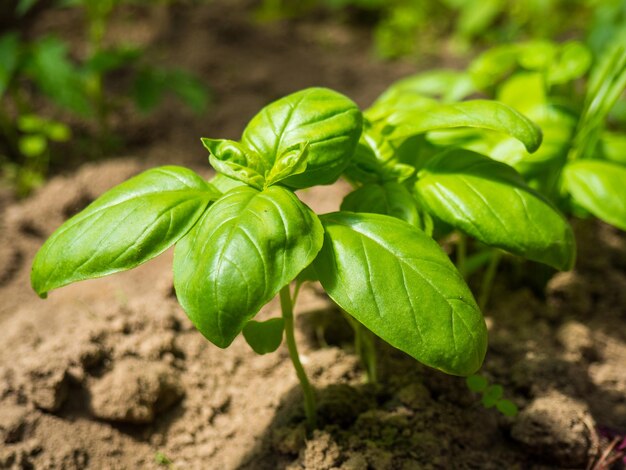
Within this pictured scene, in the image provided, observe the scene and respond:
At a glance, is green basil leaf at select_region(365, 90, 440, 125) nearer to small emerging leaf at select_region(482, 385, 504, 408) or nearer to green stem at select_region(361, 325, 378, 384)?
green stem at select_region(361, 325, 378, 384)

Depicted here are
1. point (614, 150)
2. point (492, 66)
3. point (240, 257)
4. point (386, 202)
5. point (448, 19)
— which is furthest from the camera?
point (448, 19)

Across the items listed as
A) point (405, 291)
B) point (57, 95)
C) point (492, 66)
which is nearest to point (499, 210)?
point (405, 291)

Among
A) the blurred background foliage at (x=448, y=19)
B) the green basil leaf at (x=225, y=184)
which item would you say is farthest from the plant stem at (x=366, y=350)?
the blurred background foliage at (x=448, y=19)

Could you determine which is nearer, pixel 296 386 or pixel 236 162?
pixel 236 162

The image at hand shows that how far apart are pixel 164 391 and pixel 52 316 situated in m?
0.44

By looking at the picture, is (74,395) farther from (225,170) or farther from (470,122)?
(470,122)

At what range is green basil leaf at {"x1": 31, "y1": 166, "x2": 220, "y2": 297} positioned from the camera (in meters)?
0.98

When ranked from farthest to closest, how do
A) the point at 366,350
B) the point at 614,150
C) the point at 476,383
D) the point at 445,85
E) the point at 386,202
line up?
the point at 445,85
the point at 614,150
the point at 366,350
the point at 476,383
the point at 386,202

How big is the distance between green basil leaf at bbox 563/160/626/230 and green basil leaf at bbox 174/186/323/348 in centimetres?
67

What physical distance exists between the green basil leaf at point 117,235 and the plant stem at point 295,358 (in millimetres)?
204

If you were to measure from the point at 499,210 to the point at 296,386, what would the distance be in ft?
1.83

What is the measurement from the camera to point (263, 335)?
3.46 ft

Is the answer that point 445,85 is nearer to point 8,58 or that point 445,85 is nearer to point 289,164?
point 289,164

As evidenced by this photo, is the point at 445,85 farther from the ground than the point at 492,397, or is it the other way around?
the point at 445,85
